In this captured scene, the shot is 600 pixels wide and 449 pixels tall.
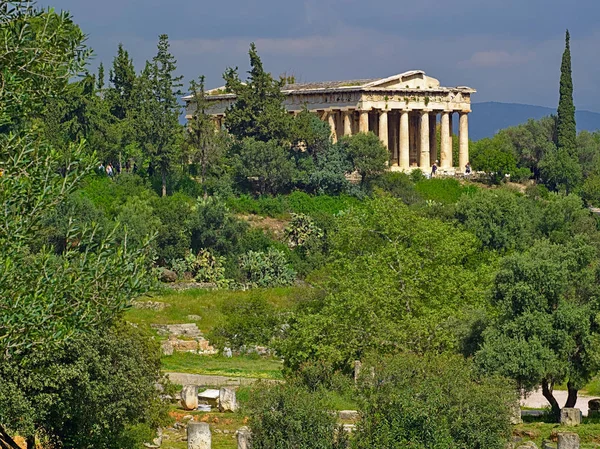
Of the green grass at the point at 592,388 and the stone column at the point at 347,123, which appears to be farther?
the stone column at the point at 347,123

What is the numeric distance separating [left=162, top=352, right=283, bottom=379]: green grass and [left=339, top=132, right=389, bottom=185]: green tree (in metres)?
27.4

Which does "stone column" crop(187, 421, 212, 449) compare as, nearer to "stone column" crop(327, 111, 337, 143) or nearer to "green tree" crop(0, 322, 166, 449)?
"green tree" crop(0, 322, 166, 449)

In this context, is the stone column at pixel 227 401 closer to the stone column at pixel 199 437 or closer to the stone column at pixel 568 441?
the stone column at pixel 199 437

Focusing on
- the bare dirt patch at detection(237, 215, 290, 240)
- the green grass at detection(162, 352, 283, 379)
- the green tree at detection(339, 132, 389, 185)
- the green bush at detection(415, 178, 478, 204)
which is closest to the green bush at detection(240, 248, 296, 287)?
the bare dirt patch at detection(237, 215, 290, 240)

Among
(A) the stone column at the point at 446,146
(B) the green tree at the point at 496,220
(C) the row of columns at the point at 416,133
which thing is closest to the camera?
(B) the green tree at the point at 496,220

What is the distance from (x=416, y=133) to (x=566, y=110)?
8.99 m

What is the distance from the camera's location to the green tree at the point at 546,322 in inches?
1220

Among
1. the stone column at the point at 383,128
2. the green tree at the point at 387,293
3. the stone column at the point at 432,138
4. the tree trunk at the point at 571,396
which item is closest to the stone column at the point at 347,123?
the stone column at the point at 383,128

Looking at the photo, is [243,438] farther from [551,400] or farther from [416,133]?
[416,133]

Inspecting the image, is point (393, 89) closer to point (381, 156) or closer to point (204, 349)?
point (381, 156)

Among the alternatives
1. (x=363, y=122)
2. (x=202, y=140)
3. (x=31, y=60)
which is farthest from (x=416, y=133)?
(x=31, y=60)

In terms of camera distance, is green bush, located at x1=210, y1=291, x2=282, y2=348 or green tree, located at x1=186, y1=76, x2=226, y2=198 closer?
green bush, located at x1=210, y1=291, x2=282, y2=348

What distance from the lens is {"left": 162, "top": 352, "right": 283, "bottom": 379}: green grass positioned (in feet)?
132

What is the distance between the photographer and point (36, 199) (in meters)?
19.6
